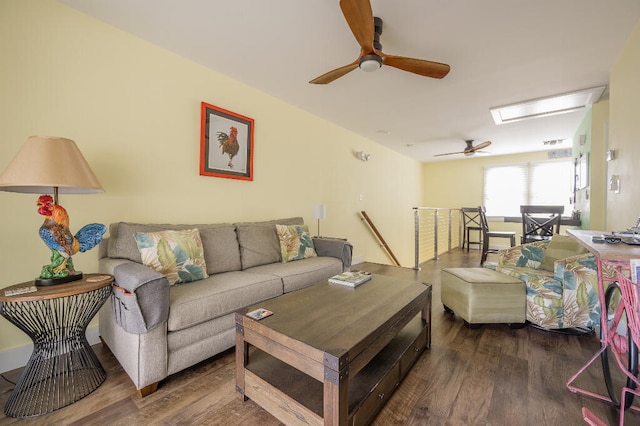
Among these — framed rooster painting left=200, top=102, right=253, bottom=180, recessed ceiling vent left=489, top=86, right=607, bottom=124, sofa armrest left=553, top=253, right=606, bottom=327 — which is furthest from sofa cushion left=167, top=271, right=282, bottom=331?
recessed ceiling vent left=489, top=86, right=607, bottom=124

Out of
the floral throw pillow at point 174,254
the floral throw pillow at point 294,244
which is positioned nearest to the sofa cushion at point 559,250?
the floral throw pillow at point 294,244

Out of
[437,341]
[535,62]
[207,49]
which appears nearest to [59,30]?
[207,49]

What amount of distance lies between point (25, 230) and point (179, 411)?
1.55 meters

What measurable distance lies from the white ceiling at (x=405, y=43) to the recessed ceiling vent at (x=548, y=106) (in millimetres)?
170

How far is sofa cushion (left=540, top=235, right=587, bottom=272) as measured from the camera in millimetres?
2473

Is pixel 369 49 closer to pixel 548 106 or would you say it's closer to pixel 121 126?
pixel 121 126

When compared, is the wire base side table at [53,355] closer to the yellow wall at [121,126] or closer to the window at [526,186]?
the yellow wall at [121,126]

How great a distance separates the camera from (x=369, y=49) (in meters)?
1.82

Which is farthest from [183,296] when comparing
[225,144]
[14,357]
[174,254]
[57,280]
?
[225,144]

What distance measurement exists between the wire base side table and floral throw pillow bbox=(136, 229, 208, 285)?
0.90 ft

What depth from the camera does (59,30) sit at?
1.84 meters

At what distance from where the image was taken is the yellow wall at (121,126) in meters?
1.71

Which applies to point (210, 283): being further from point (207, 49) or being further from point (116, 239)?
point (207, 49)

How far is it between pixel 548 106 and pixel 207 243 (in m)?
4.34
